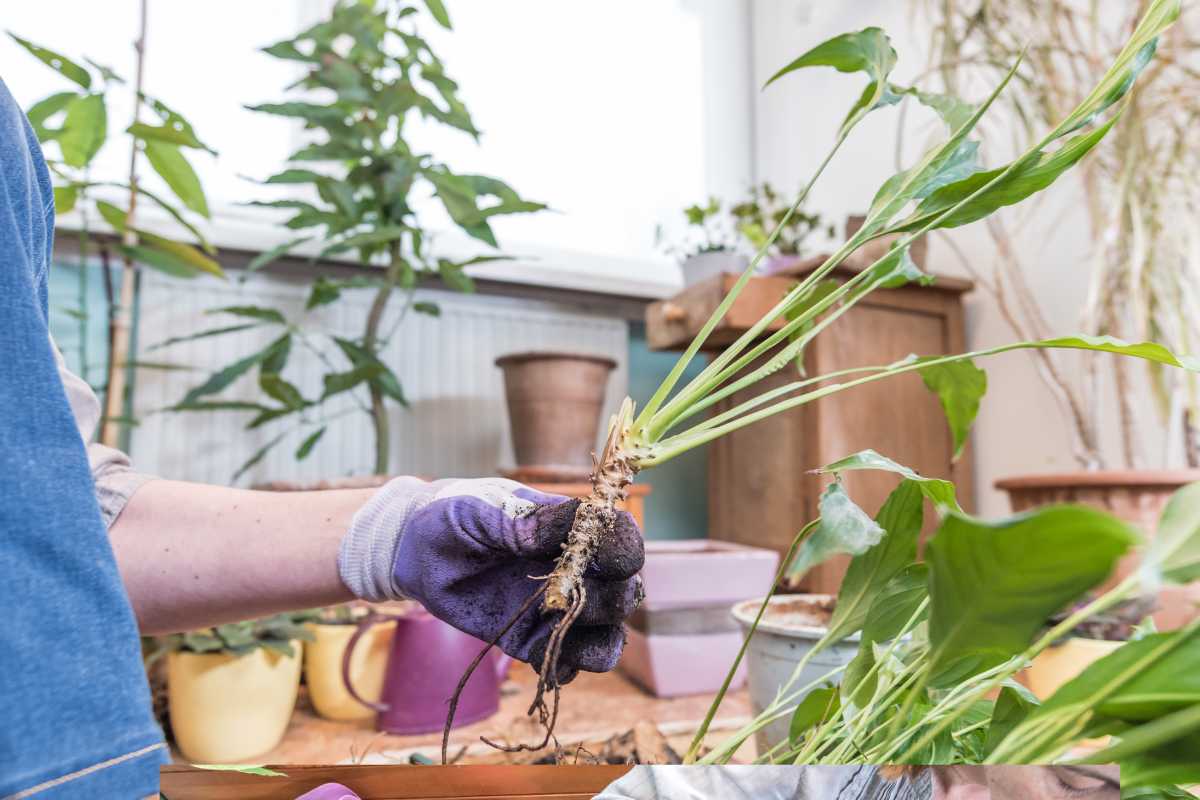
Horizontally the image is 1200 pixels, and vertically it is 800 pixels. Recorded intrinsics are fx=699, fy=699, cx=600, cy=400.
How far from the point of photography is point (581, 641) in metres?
0.38

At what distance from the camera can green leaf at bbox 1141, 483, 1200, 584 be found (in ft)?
0.60

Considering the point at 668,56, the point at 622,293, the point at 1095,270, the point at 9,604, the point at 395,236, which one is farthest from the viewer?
the point at 668,56

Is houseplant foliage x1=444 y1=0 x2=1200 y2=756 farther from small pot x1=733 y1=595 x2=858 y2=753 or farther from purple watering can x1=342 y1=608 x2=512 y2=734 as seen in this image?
purple watering can x1=342 y1=608 x2=512 y2=734

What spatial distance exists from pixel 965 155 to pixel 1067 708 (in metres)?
0.30

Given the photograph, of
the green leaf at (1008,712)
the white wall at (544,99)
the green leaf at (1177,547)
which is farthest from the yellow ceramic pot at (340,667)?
the white wall at (544,99)

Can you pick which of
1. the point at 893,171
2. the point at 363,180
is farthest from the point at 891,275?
the point at 893,171

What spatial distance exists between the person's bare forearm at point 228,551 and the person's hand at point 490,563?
0.02m

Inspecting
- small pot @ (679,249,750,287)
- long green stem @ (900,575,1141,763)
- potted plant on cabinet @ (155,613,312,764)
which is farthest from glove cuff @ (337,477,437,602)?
small pot @ (679,249,750,287)

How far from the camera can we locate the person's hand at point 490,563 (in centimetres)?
37

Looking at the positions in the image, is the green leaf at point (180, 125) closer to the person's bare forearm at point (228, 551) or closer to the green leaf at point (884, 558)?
the person's bare forearm at point (228, 551)

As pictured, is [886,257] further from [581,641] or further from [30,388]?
[30,388]

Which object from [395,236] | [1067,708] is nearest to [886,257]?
[1067,708]

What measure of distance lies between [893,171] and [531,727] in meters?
1.36

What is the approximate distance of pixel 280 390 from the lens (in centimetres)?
Result: 123
